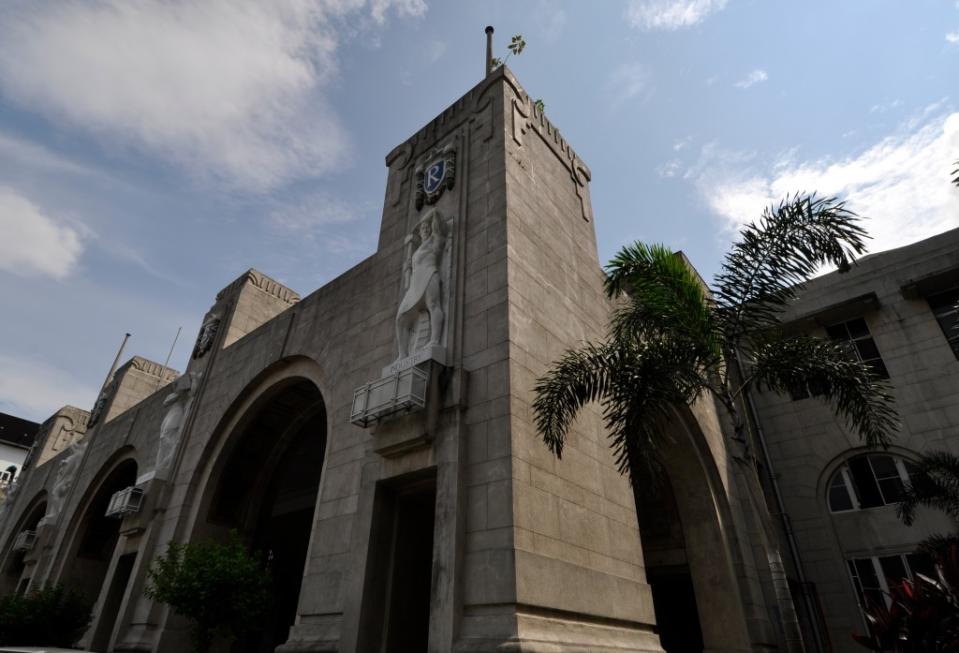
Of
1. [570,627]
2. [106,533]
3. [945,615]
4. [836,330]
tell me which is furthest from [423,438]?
[106,533]

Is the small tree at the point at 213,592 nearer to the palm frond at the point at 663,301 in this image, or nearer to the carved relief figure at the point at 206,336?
the palm frond at the point at 663,301

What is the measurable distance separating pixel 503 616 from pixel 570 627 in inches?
45.9

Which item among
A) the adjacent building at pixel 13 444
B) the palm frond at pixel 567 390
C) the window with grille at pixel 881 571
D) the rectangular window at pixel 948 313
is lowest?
the window with grille at pixel 881 571

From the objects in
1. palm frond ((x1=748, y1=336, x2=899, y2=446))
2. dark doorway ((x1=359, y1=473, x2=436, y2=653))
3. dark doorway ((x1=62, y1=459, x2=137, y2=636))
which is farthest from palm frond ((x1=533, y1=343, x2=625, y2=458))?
dark doorway ((x1=62, y1=459, x2=137, y2=636))

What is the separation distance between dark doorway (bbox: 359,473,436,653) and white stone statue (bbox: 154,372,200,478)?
10492mm

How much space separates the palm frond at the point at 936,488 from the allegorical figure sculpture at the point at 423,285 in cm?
1232

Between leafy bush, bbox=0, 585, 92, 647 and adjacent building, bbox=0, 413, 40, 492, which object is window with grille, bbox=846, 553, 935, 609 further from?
adjacent building, bbox=0, 413, 40, 492

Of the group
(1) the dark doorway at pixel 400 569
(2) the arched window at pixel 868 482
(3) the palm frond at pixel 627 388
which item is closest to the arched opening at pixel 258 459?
(1) the dark doorway at pixel 400 569

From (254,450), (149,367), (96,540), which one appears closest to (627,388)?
(254,450)

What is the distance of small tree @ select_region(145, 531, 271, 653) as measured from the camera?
9.91 meters

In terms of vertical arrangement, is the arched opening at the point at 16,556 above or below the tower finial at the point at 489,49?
below

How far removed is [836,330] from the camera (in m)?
18.2

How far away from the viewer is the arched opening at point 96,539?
2067 centimetres

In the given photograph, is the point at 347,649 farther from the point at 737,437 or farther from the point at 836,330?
the point at 836,330
